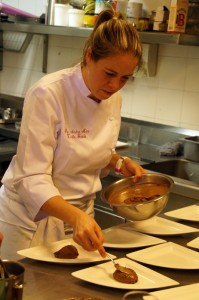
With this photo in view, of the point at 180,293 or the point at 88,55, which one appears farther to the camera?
the point at 88,55

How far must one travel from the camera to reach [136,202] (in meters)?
1.64

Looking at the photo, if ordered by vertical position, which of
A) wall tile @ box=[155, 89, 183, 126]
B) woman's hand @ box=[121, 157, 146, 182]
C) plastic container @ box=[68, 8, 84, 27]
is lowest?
woman's hand @ box=[121, 157, 146, 182]

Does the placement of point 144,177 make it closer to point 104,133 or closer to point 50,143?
point 104,133

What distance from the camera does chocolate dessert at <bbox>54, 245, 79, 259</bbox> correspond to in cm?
140

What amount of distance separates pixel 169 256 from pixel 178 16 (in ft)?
5.05

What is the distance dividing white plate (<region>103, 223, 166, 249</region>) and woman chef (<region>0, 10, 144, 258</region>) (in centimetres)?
13

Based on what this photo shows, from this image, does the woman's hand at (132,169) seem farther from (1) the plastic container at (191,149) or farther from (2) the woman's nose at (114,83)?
(1) the plastic container at (191,149)

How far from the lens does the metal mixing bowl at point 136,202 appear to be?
5.18 ft

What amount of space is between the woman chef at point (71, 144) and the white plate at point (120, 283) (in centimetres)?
5

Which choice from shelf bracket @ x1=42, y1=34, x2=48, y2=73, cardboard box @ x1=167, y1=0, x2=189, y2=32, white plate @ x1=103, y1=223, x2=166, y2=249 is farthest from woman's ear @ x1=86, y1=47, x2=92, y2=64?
shelf bracket @ x1=42, y1=34, x2=48, y2=73

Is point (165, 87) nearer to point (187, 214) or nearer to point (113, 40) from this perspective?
point (187, 214)

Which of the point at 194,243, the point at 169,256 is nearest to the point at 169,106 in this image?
the point at 194,243

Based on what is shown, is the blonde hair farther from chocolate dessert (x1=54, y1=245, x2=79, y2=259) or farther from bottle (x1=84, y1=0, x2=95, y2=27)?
bottle (x1=84, y1=0, x2=95, y2=27)

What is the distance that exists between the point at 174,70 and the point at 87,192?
1.39 meters
